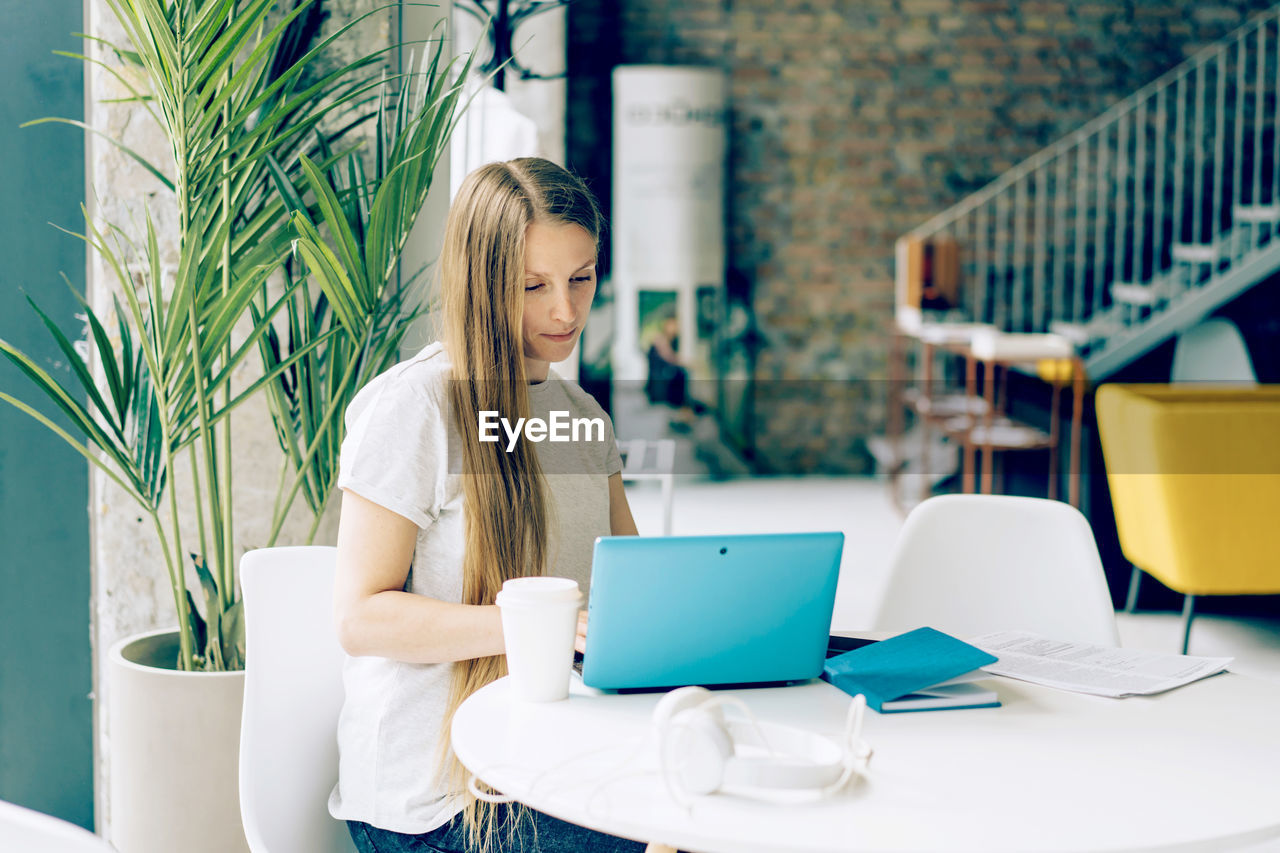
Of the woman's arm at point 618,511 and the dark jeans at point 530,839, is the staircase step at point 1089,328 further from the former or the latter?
the dark jeans at point 530,839

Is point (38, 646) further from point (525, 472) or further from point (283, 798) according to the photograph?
point (525, 472)

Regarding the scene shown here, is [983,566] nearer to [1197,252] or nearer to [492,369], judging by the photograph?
[492,369]

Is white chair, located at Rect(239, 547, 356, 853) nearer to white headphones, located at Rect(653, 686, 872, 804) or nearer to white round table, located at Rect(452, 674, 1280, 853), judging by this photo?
white round table, located at Rect(452, 674, 1280, 853)

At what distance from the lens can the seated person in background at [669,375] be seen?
19.8ft

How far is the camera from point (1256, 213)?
5.88m

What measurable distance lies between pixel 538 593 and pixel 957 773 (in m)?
0.38

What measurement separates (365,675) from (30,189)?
1179mm

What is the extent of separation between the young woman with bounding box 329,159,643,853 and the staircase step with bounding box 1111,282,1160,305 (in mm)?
5230

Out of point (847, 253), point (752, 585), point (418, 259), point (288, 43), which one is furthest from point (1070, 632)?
point (847, 253)

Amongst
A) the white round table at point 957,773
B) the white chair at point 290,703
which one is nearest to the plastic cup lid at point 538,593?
the white round table at point 957,773

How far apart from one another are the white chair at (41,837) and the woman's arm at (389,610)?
17.4 inches

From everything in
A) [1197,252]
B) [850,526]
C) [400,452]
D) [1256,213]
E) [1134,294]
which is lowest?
[850,526]

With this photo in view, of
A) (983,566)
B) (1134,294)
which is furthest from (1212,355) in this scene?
(983,566)

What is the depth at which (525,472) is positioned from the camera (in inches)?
49.8
